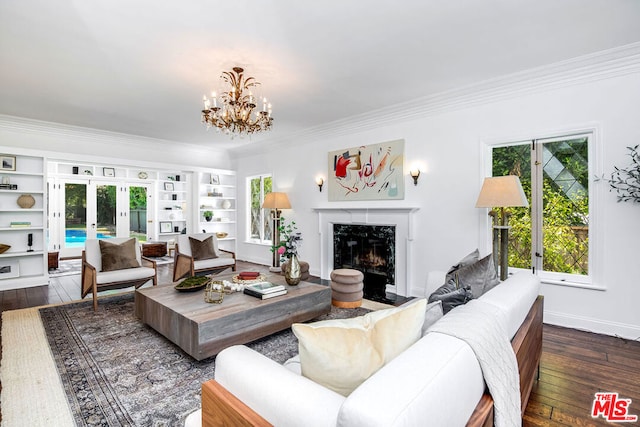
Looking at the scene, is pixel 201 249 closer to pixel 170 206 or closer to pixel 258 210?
pixel 258 210

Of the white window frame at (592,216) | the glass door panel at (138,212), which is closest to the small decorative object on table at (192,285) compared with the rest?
the white window frame at (592,216)

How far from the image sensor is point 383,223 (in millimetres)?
4652

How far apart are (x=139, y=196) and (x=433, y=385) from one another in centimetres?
944

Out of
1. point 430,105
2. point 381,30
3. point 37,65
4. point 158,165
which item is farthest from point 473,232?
point 158,165

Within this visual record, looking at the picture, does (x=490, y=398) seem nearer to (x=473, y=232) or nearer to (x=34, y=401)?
(x=34, y=401)

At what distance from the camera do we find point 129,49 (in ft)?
9.27

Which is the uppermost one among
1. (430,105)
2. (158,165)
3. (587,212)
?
(430,105)

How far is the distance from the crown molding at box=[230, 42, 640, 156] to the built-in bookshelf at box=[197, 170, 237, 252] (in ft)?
11.0

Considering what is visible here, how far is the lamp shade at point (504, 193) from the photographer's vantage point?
2.90m

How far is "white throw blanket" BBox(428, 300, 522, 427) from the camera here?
1.08 metres

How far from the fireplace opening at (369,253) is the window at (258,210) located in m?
2.19

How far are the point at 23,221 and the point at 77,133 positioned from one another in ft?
5.58

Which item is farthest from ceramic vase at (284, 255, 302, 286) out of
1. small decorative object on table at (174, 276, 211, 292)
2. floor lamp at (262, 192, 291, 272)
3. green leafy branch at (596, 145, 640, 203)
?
green leafy branch at (596, 145, 640, 203)

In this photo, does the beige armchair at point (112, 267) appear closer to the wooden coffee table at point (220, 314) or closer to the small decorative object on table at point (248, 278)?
the wooden coffee table at point (220, 314)
